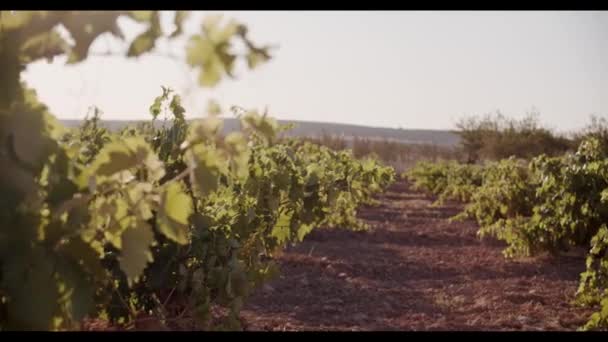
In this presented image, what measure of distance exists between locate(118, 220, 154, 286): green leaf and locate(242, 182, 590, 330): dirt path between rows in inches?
97.6

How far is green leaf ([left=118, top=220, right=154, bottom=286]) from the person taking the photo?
201 centimetres

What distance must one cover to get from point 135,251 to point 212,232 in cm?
168

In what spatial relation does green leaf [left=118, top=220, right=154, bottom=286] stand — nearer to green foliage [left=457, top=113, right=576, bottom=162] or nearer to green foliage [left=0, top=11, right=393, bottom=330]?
green foliage [left=0, top=11, right=393, bottom=330]

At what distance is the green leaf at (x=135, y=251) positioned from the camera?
79.1 inches

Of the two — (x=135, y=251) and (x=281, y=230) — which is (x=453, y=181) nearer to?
(x=281, y=230)

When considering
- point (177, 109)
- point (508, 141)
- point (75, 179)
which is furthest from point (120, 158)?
point (508, 141)

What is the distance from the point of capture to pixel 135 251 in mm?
2027

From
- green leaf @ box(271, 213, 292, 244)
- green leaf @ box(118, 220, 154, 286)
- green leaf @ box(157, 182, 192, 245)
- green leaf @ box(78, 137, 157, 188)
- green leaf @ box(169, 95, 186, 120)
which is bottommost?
green leaf @ box(271, 213, 292, 244)

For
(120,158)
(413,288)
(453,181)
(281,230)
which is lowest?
(413,288)

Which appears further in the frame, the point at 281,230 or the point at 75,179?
the point at 281,230

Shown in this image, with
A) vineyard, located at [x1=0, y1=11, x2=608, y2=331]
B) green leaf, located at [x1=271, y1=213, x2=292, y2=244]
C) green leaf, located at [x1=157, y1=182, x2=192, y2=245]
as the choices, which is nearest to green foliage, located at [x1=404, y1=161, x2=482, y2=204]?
vineyard, located at [x1=0, y1=11, x2=608, y2=331]

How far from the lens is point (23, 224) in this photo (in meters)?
1.93

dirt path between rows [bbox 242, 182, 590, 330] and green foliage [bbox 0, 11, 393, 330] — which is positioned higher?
green foliage [bbox 0, 11, 393, 330]
